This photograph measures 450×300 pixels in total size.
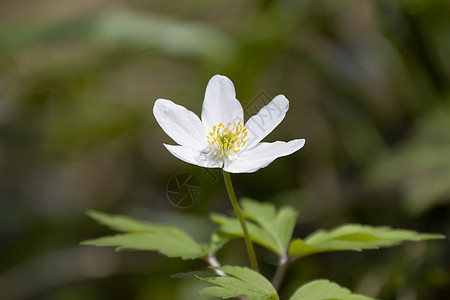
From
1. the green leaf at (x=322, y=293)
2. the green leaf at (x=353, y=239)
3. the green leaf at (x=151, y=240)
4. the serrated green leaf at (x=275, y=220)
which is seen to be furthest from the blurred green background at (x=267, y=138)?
the green leaf at (x=322, y=293)

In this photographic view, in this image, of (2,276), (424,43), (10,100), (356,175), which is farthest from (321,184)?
(10,100)

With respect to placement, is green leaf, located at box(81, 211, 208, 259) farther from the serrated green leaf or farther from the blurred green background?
the blurred green background

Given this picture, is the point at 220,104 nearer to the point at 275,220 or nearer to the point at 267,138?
the point at 275,220

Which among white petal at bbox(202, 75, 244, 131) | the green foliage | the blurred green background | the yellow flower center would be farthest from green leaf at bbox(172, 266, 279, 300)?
the blurred green background

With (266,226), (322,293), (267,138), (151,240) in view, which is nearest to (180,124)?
(151,240)

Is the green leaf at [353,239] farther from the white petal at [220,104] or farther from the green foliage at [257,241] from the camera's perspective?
the white petal at [220,104]

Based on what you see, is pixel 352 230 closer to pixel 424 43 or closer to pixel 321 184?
pixel 321 184
